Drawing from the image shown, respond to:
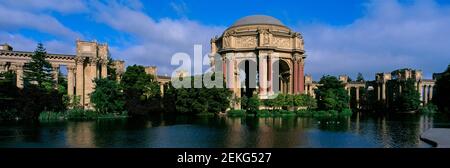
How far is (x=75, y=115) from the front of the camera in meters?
34.9

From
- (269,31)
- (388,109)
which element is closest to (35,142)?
(269,31)

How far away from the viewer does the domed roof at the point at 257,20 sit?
55.8 m

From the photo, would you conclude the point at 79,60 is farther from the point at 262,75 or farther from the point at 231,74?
the point at 262,75

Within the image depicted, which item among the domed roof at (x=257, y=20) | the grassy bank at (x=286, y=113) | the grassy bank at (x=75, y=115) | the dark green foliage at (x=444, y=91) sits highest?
the domed roof at (x=257, y=20)

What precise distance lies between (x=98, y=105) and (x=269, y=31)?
25.7 meters

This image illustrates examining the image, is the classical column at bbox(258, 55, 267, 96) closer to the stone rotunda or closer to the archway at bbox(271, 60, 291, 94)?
the stone rotunda

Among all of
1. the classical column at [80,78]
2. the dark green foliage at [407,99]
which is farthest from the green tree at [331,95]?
the classical column at [80,78]

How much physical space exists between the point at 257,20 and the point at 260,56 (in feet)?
21.0

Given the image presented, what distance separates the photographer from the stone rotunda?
2066 inches

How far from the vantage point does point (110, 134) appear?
2069 cm

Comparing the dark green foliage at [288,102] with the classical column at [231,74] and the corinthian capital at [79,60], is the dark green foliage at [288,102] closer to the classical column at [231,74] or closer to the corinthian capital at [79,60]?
the classical column at [231,74]

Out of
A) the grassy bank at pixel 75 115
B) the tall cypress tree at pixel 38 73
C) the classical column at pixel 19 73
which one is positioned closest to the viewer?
the grassy bank at pixel 75 115

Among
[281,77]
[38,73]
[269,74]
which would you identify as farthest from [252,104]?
[38,73]
